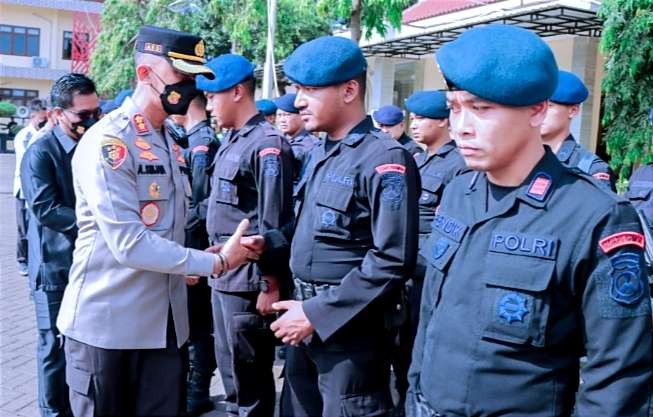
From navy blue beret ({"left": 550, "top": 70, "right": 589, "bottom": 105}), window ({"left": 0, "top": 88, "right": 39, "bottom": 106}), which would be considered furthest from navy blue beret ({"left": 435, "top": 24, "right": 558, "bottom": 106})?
window ({"left": 0, "top": 88, "right": 39, "bottom": 106})

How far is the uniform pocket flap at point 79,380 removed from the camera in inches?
91.3

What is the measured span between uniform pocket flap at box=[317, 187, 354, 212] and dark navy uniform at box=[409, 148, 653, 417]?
2.61 ft

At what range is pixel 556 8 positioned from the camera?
8453mm

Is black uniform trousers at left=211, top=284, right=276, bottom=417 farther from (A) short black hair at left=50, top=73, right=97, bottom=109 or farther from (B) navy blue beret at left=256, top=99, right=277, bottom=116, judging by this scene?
(B) navy blue beret at left=256, top=99, right=277, bottom=116

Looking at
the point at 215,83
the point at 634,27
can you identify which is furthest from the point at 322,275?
the point at 634,27

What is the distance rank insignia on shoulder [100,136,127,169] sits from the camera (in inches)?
88.7

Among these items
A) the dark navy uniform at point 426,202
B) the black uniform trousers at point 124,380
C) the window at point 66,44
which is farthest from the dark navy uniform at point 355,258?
the window at point 66,44

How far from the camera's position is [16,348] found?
4.88 meters

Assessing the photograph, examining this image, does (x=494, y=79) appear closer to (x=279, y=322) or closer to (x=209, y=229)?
(x=279, y=322)

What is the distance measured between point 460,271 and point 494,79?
48 cm

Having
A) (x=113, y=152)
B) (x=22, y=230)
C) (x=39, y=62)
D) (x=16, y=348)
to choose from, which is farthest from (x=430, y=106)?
(x=39, y=62)

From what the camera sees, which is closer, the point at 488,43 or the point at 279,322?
the point at 488,43

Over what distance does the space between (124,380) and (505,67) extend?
175cm

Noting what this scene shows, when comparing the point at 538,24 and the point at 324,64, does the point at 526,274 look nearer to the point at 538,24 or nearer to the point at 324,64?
the point at 324,64
